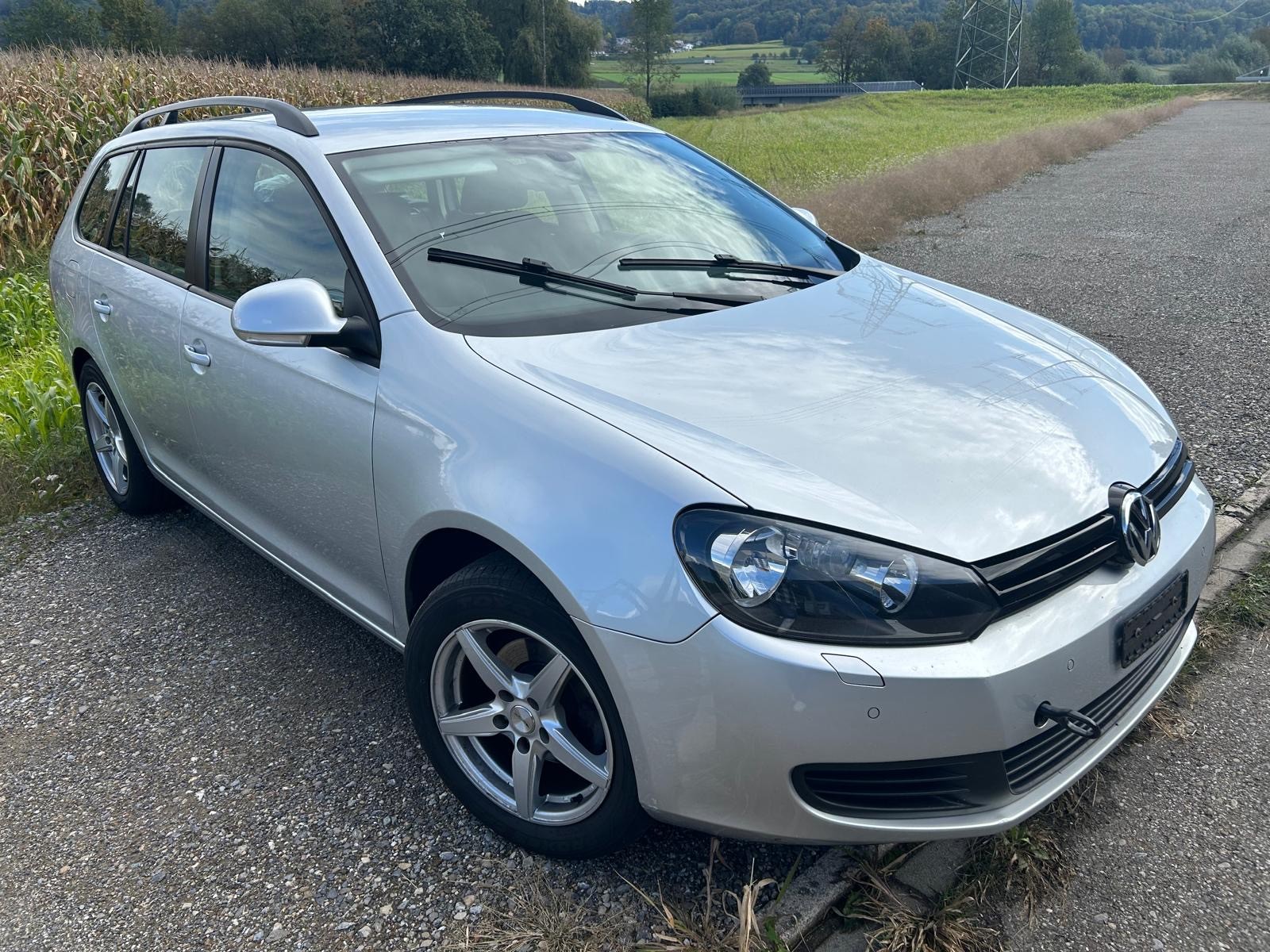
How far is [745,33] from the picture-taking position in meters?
118

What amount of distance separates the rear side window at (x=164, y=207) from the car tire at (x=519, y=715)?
1.92m

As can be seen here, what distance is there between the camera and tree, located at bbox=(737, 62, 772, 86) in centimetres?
8675

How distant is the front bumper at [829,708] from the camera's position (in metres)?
1.80

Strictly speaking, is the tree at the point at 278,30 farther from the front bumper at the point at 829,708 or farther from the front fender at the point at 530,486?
the front bumper at the point at 829,708

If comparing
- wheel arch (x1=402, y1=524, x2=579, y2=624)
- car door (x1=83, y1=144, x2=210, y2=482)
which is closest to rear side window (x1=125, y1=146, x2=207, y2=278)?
car door (x1=83, y1=144, x2=210, y2=482)

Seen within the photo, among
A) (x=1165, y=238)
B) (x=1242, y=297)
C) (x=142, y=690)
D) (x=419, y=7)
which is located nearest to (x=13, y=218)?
(x=142, y=690)

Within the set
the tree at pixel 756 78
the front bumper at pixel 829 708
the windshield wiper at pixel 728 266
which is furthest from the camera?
the tree at pixel 756 78

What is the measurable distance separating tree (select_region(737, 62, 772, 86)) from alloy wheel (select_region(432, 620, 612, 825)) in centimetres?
9067

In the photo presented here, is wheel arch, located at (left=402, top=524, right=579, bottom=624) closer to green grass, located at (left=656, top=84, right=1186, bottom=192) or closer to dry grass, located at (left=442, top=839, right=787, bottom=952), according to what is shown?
dry grass, located at (left=442, top=839, right=787, bottom=952)

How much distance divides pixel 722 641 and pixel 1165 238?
10662 millimetres

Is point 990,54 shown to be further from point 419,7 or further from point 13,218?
point 13,218

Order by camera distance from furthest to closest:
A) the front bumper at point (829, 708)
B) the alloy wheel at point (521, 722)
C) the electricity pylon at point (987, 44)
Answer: the electricity pylon at point (987, 44) → the alloy wheel at point (521, 722) → the front bumper at point (829, 708)

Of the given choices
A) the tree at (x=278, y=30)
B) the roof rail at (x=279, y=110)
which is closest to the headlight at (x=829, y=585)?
the roof rail at (x=279, y=110)

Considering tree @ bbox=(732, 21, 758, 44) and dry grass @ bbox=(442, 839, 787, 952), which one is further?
tree @ bbox=(732, 21, 758, 44)
